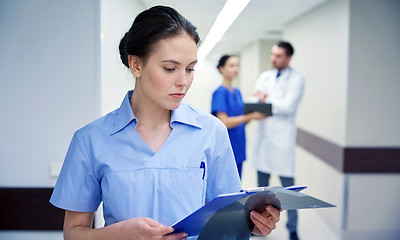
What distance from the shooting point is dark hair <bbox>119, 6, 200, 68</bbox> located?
2.60ft

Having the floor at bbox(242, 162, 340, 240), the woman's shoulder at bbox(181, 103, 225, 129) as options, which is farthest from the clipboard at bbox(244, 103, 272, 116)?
the woman's shoulder at bbox(181, 103, 225, 129)

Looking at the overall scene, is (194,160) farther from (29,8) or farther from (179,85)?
(29,8)

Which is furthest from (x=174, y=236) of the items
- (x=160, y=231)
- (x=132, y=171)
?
(x=132, y=171)

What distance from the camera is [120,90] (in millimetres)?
1561

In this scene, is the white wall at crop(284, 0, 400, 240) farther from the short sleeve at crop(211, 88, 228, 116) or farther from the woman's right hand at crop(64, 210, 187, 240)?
the woman's right hand at crop(64, 210, 187, 240)

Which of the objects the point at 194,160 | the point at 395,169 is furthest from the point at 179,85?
the point at 395,169

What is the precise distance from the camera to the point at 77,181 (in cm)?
83

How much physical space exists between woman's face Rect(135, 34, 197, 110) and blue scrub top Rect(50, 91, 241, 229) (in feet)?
0.30

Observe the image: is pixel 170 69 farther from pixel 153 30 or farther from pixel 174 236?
pixel 174 236

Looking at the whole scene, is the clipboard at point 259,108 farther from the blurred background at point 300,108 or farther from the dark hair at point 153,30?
the dark hair at point 153,30

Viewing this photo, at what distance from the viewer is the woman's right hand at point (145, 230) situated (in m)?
0.72

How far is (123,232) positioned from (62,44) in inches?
34.4

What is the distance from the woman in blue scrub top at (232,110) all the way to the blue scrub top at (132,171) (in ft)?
4.80

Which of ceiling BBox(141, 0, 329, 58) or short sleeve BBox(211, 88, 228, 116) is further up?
ceiling BBox(141, 0, 329, 58)
